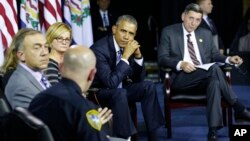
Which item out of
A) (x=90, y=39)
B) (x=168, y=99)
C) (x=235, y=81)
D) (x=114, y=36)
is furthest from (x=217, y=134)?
(x=235, y=81)

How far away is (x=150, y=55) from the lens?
9.87 m

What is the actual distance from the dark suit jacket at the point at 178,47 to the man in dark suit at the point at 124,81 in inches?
19.1

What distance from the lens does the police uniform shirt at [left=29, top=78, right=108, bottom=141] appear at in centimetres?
301

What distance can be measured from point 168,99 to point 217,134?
0.59 meters

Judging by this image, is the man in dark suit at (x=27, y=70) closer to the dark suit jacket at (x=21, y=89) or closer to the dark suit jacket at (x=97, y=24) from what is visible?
the dark suit jacket at (x=21, y=89)

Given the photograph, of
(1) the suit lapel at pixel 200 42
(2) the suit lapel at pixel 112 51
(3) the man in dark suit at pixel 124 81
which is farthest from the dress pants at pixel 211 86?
(2) the suit lapel at pixel 112 51

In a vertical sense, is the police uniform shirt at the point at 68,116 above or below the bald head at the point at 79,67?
below

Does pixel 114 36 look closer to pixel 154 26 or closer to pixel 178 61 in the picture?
pixel 178 61

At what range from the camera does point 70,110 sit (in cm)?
302

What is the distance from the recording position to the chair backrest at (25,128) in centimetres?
A: 275

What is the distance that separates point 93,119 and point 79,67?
0.93 feet

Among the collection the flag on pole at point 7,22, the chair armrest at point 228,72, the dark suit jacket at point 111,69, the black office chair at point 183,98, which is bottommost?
the black office chair at point 183,98

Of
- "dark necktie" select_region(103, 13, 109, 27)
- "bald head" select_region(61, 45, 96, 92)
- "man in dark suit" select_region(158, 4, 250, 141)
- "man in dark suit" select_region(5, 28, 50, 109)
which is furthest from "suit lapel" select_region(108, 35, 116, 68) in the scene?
"dark necktie" select_region(103, 13, 109, 27)

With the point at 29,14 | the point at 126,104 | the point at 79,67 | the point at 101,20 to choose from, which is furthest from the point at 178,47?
the point at 79,67
